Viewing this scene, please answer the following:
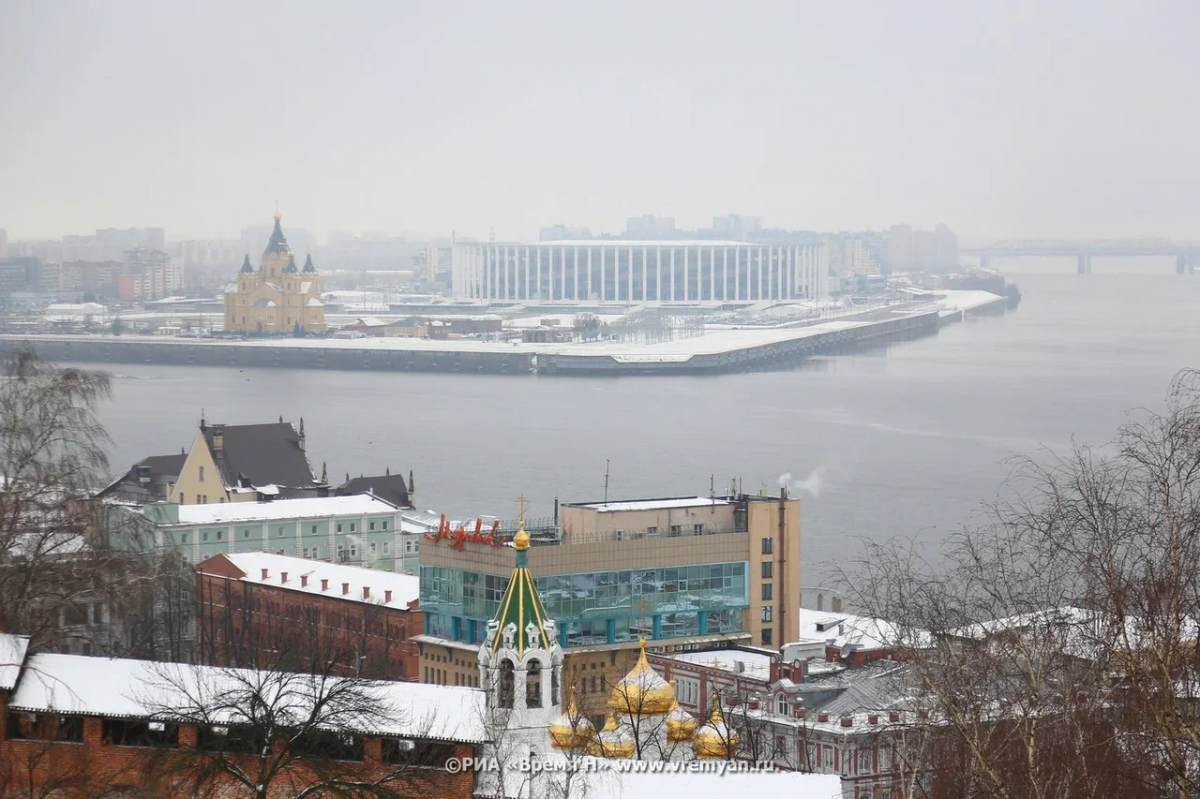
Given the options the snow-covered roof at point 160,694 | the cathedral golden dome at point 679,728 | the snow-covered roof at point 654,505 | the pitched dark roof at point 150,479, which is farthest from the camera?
the pitched dark roof at point 150,479

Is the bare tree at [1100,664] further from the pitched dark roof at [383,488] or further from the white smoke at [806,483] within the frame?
the white smoke at [806,483]

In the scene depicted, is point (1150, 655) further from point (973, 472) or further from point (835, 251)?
point (835, 251)

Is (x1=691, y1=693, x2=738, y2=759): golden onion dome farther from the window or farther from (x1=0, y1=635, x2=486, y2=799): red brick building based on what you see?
the window

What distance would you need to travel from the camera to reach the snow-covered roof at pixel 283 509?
16.6 metres

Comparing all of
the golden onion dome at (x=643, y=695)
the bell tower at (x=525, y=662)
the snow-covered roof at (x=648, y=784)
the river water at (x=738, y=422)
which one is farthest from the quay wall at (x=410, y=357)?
the snow-covered roof at (x=648, y=784)

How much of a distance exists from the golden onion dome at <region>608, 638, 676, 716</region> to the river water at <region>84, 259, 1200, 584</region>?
8.62 m

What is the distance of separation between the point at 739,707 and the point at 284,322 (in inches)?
2218

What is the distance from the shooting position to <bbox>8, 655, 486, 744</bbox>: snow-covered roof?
5.74 m

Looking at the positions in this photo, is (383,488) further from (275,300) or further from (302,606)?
(275,300)

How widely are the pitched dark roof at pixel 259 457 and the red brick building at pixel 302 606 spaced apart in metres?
3.84

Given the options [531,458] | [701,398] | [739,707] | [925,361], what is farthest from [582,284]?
[739,707]

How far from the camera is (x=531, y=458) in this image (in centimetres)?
2859

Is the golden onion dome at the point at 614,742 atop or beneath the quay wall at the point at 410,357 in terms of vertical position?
atop

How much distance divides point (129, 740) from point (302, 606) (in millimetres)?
7575
